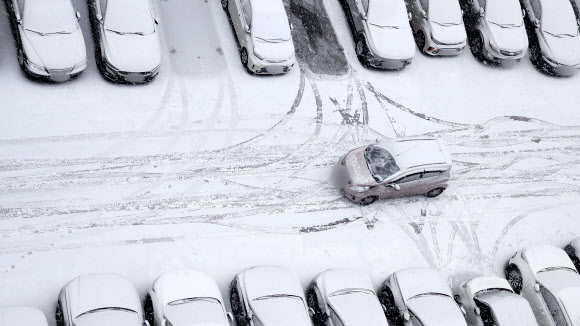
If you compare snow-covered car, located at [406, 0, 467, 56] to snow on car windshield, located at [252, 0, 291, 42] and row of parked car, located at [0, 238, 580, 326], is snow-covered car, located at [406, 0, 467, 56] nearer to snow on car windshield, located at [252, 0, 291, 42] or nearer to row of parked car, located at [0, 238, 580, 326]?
snow on car windshield, located at [252, 0, 291, 42]

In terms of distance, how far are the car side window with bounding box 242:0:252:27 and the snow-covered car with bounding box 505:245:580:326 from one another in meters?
8.43

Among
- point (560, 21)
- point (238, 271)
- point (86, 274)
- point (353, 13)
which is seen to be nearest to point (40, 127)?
point (86, 274)

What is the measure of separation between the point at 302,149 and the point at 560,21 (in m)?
9.20

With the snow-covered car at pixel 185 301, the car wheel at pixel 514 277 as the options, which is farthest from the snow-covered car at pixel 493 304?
the snow-covered car at pixel 185 301

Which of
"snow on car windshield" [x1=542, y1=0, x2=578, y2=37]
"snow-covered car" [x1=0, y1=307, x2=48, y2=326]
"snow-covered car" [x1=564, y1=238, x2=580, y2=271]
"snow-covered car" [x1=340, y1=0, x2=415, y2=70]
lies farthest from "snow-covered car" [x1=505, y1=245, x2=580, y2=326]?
"snow-covered car" [x1=0, y1=307, x2=48, y2=326]

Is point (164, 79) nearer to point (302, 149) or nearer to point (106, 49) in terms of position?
point (106, 49)

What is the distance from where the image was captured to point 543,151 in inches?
679

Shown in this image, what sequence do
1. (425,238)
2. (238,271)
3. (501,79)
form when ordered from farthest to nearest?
1. (501,79)
2. (425,238)
3. (238,271)

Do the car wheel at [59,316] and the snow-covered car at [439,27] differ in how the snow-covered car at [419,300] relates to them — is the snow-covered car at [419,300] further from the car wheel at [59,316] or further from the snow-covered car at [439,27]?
the snow-covered car at [439,27]

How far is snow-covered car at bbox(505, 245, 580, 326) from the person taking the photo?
44.1ft

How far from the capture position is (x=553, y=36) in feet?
62.6

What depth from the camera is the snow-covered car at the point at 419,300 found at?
12695mm

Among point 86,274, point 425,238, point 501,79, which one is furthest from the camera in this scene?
point 501,79

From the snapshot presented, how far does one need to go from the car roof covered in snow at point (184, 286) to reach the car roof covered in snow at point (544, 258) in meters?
6.80
